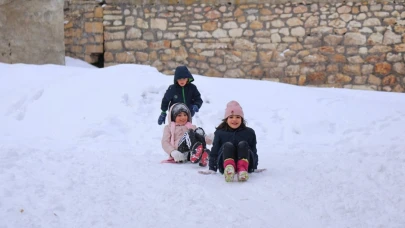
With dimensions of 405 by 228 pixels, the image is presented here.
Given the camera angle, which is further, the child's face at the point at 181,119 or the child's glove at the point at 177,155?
the child's face at the point at 181,119

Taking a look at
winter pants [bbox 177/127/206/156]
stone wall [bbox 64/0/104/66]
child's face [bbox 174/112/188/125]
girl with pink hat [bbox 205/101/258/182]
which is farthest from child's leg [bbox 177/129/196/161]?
stone wall [bbox 64/0/104/66]

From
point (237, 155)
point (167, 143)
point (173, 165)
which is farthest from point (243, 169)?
point (167, 143)

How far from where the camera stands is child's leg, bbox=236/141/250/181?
4.33 m

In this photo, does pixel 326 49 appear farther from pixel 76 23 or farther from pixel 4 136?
pixel 4 136

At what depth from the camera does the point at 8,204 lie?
3.45 m

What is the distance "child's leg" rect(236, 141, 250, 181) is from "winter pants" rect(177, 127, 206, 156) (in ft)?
2.65

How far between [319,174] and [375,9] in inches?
243

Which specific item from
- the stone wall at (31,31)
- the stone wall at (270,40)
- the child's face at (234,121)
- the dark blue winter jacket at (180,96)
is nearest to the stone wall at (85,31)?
the stone wall at (270,40)

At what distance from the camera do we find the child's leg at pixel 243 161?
4.33 meters

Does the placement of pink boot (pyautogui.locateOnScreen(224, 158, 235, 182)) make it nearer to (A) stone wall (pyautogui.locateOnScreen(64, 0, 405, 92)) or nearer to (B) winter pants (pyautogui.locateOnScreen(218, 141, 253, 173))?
(B) winter pants (pyautogui.locateOnScreen(218, 141, 253, 173))

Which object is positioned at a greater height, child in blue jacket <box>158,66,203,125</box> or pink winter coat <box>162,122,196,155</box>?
child in blue jacket <box>158,66,203,125</box>

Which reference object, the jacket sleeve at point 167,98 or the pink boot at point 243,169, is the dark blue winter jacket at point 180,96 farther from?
the pink boot at point 243,169

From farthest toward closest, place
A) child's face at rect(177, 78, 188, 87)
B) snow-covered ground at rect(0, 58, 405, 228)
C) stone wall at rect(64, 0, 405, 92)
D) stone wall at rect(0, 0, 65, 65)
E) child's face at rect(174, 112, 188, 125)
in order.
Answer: stone wall at rect(64, 0, 405, 92) → stone wall at rect(0, 0, 65, 65) → child's face at rect(177, 78, 188, 87) → child's face at rect(174, 112, 188, 125) → snow-covered ground at rect(0, 58, 405, 228)

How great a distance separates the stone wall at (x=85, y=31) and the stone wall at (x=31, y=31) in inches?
47.3
